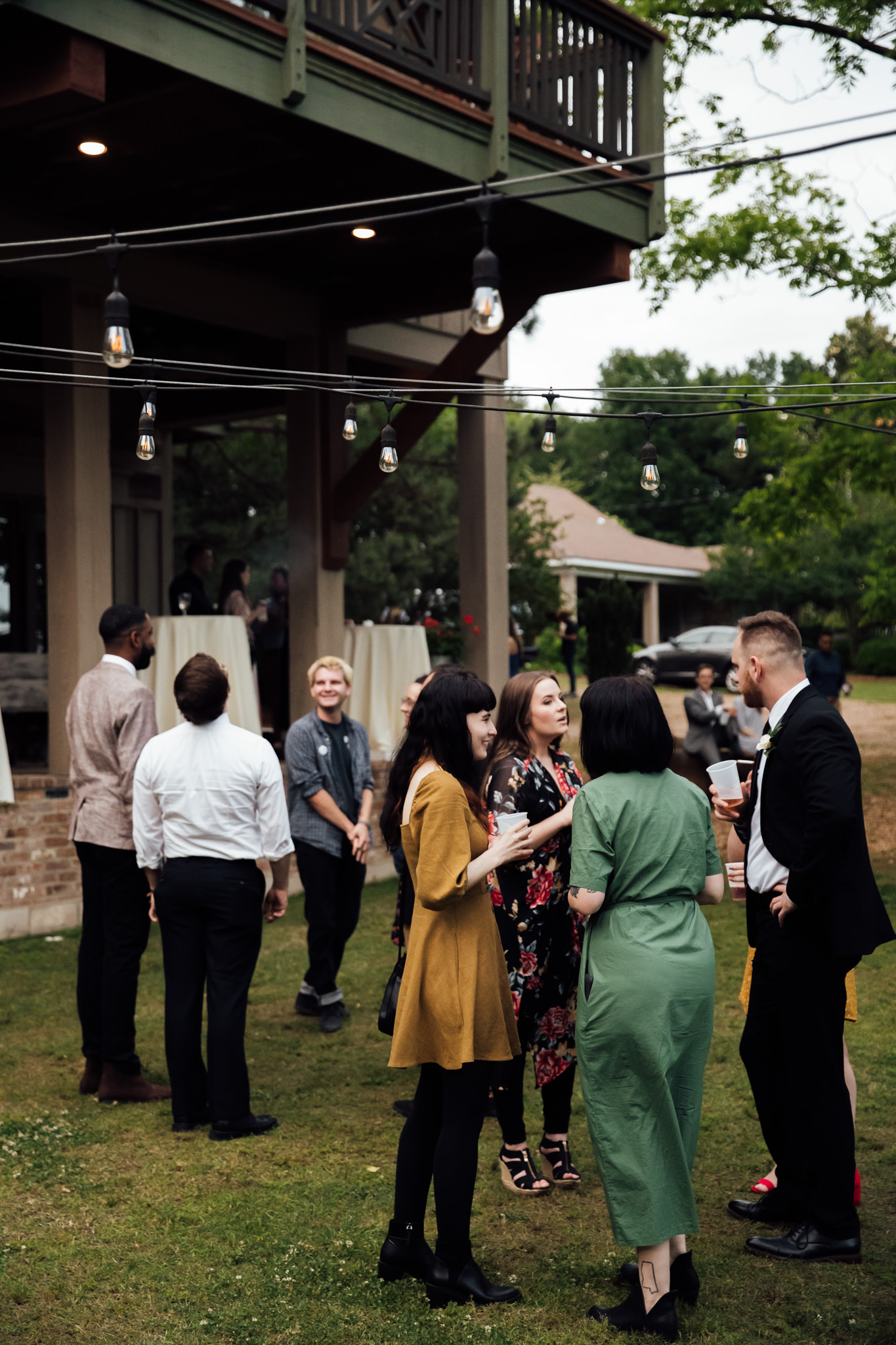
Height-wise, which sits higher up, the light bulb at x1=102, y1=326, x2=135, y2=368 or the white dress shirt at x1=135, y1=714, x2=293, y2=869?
the light bulb at x1=102, y1=326, x2=135, y2=368

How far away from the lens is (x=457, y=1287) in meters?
3.66

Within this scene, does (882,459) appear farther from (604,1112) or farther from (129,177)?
(604,1112)

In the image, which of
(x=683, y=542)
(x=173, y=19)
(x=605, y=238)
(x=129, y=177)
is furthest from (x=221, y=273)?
(x=683, y=542)

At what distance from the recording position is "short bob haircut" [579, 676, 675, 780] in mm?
3533

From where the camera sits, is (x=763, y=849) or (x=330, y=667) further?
(x=330, y=667)

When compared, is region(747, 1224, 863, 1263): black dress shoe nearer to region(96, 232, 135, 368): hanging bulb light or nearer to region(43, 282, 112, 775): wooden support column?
region(96, 232, 135, 368): hanging bulb light

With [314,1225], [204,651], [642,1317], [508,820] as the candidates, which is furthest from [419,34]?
[642,1317]

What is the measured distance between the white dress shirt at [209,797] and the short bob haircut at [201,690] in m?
0.07

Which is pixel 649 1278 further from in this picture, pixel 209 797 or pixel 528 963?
pixel 209 797

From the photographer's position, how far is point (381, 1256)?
385cm

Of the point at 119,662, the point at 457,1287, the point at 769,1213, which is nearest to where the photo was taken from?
the point at 457,1287

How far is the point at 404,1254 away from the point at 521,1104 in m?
0.86

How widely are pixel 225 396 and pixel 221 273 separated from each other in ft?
11.3

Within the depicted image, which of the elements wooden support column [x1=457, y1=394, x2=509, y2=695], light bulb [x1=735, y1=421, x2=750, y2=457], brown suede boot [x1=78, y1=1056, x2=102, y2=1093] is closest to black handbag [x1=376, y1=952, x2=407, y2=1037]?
brown suede boot [x1=78, y1=1056, x2=102, y2=1093]
